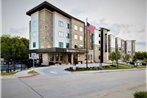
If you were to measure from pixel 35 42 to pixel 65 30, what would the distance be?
846cm

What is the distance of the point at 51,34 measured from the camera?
46.4m

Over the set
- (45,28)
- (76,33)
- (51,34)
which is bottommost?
(51,34)

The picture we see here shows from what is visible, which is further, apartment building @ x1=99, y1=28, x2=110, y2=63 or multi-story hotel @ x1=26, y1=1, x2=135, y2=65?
apartment building @ x1=99, y1=28, x2=110, y2=63

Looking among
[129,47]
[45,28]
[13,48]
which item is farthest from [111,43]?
[45,28]

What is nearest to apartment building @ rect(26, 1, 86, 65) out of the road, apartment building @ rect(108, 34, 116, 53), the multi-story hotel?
the multi-story hotel

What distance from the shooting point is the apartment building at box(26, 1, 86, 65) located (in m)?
44.4

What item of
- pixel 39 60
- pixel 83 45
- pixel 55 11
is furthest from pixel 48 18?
pixel 83 45

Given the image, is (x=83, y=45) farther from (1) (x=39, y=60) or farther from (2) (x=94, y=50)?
(1) (x=39, y=60)

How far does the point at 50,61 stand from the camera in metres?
46.1

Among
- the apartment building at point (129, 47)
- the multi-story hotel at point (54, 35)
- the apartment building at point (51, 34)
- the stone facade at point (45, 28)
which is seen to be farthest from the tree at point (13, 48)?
the apartment building at point (129, 47)

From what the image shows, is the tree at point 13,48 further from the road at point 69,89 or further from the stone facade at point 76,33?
the road at point 69,89

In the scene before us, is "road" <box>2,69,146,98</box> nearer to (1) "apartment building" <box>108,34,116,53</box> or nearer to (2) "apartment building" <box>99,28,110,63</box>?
(2) "apartment building" <box>99,28,110,63</box>

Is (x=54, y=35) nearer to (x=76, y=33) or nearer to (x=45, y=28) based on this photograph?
(x=45, y=28)

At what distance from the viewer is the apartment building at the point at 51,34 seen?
44375 mm
